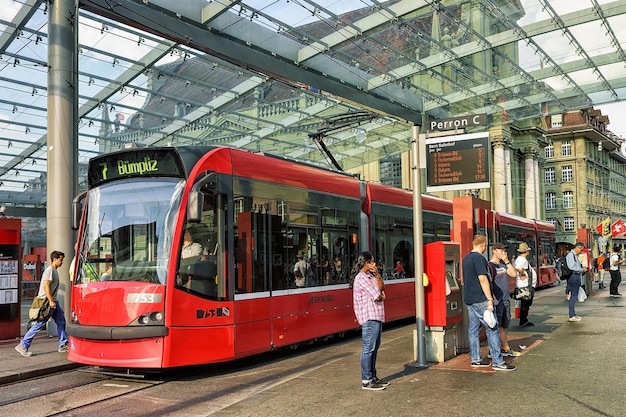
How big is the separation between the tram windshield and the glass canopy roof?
429cm

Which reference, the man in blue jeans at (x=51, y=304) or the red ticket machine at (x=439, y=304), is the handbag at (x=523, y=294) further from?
the man in blue jeans at (x=51, y=304)

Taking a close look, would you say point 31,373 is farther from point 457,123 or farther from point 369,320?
point 457,123

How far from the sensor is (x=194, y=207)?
313 inches

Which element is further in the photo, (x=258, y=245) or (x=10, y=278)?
(x=10, y=278)

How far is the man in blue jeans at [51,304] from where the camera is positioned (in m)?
10.3

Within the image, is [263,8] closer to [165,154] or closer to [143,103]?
[143,103]

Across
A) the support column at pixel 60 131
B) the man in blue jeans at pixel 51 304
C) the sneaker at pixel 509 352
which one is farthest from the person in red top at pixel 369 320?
the support column at pixel 60 131

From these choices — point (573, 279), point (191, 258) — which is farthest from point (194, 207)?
point (573, 279)

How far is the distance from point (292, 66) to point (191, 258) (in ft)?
35.7

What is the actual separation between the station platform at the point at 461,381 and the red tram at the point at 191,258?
1175 mm

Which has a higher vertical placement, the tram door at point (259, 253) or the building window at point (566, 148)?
the building window at point (566, 148)

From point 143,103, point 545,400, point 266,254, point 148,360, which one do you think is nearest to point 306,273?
point 266,254

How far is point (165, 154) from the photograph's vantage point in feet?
28.5

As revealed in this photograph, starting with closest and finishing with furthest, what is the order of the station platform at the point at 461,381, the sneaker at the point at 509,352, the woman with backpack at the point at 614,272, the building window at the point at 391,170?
the station platform at the point at 461,381, the sneaker at the point at 509,352, the woman with backpack at the point at 614,272, the building window at the point at 391,170
